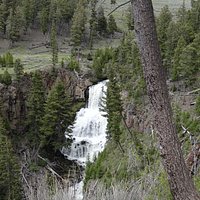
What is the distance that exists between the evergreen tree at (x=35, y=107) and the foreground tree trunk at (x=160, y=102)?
3224 centimetres

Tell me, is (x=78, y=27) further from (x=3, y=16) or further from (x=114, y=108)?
(x=114, y=108)

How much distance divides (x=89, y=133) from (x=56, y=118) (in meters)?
3.52

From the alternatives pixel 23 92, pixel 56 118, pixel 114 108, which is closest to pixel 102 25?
pixel 23 92

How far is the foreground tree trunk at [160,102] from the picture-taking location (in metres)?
5.18

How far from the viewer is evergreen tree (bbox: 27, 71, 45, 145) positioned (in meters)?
37.1

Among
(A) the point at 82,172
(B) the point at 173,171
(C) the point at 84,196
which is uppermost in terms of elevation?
(B) the point at 173,171

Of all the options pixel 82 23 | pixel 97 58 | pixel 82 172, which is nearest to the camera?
Result: pixel 82 172

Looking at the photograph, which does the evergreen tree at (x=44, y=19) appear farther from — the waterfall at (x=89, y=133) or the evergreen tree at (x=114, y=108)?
the evergreen tree at (x=114, y=108)

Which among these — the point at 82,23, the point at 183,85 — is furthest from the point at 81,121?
the point at 82,23

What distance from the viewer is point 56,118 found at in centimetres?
3597

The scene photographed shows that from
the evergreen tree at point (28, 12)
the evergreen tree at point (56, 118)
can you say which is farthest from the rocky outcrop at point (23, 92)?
the evergreen tree at point (28, 12)

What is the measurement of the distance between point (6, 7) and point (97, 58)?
23798mm

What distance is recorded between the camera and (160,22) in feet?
151

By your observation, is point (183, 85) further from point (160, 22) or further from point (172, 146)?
point (172, 146)
